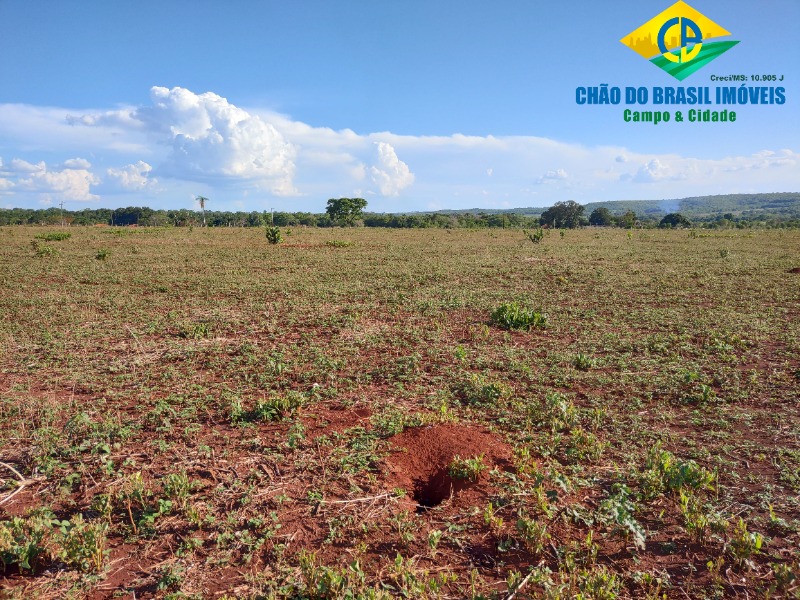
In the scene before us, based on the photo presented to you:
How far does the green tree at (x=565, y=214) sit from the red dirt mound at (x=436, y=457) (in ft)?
257

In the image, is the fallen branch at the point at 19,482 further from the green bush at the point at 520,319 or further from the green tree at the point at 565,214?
the green tree at the point at 565,214

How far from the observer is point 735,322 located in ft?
27.5

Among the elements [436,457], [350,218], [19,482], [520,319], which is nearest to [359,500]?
[436,457]

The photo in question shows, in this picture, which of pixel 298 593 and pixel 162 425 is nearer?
pixel 298 593

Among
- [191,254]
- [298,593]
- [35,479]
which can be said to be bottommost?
[298,593]

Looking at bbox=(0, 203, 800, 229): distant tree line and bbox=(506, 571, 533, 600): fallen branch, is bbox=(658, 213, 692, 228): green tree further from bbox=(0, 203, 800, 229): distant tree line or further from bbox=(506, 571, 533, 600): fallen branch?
bbox=(506, 571, 533, 600): fallen branch

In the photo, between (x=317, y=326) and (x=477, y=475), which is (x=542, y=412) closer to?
(x=477, y=475)

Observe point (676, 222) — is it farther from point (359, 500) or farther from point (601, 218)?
point (359, 500)

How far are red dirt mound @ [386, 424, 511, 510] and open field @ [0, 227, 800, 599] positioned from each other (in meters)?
0.02

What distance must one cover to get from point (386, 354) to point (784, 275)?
1341 cm

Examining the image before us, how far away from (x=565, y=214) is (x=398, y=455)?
277ft

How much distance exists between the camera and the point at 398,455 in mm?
3975

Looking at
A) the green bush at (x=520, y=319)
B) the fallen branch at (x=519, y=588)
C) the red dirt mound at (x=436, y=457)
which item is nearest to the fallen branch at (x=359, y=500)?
the red dirt mound at (x=436, y=457)

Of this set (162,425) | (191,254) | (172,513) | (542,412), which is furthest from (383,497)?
(191,254)
